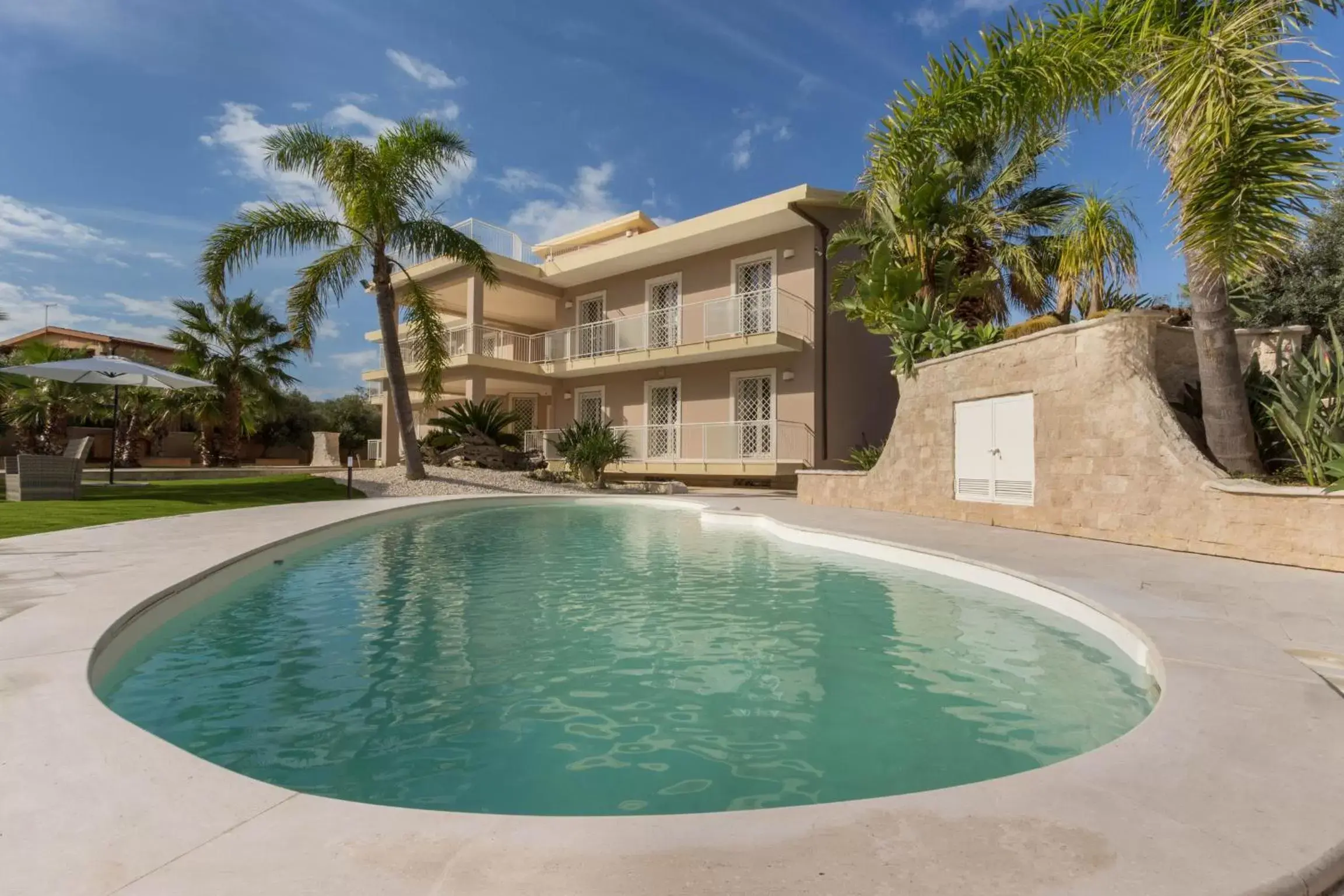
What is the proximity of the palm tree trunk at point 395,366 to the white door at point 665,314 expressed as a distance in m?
6.63

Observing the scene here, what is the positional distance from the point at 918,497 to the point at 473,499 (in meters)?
8.25

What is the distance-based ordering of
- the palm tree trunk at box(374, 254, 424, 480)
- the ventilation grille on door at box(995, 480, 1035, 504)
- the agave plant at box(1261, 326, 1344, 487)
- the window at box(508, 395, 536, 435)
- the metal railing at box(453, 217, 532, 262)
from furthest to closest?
the window at box(508, 395, 536, 435) → the metal railing at box(453, 217, 532, 262) → the palm tree trunk at box(374, 254, 424, 480) → the ventilation grille on door at box(995, 480, 1035, 504) → the agave plant at box(1261, 326, 1344, 487)

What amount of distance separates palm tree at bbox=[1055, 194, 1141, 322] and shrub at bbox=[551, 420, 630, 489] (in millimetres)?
10019

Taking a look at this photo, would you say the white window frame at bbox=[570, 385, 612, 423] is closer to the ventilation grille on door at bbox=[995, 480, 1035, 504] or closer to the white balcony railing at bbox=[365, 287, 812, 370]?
the white balcony railing at bbox=[365, 287, 812, 370]

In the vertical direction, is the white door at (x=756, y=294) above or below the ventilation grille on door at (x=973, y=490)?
above

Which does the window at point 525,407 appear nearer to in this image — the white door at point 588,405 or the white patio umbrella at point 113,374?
the white door at point 588,405

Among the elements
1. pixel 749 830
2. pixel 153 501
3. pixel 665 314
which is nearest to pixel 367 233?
pixel 153 501

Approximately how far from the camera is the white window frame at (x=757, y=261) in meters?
16.9

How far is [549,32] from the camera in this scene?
1440 centimetres

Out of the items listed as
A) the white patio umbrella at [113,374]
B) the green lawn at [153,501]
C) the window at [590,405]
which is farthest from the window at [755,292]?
the white patio umbrella at [113,374]

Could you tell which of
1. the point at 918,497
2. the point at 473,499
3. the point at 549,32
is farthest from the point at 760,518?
the point at 549,32

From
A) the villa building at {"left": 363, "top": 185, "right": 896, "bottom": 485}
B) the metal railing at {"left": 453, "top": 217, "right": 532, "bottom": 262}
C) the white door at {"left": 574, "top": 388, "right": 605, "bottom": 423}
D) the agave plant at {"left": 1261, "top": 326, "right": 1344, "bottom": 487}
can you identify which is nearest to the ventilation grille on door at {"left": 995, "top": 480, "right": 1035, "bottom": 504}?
the agave plant at {"left": 1261, "top": 326, "right": 1344, "bottom": 487}

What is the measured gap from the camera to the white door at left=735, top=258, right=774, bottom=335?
651 inches

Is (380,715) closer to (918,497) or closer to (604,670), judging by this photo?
(604,670)
